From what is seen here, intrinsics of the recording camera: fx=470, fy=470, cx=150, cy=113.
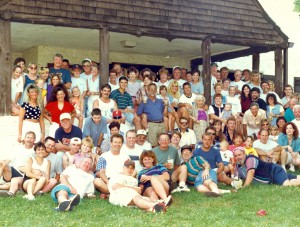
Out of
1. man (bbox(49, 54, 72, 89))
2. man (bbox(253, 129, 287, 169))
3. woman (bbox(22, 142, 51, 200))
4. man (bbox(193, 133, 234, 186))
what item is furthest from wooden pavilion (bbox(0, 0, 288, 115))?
man (bbox(193, 133, 234, 186))

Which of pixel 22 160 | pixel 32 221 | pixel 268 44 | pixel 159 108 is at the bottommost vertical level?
pixel 32 221

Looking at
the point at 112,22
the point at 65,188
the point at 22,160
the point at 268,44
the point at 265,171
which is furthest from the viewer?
the point at 268,44

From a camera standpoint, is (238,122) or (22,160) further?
(238,122)

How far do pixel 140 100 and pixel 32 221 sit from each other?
17.4 feet

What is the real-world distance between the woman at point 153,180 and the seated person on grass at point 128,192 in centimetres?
14

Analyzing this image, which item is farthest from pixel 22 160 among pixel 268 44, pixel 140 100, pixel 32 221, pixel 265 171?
pixel 268 44

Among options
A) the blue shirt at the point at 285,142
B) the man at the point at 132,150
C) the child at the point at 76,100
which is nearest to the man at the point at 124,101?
the child at the point at 76,100

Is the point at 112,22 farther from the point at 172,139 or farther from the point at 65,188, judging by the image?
the point at 65,188

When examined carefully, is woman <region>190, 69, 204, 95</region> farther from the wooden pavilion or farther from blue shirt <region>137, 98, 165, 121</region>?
blue shirt <region>137, 98, 165, 121</region>

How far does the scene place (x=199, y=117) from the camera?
10773 mm

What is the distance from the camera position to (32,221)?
232 inches

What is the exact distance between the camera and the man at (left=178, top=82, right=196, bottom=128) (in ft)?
35.2

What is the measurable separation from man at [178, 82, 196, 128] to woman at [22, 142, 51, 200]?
12.7ft

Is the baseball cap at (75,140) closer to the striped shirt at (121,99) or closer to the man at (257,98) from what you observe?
the striped shirt at (121,99)
